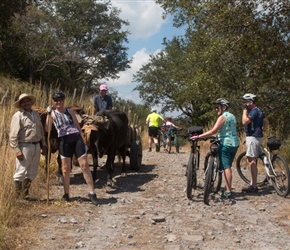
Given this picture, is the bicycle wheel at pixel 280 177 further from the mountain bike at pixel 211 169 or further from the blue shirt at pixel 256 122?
the mountain bike at pixel 211 169

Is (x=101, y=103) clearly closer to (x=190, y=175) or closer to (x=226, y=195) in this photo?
(x=190, y=175)

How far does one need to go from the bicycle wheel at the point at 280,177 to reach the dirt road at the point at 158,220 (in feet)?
0.53

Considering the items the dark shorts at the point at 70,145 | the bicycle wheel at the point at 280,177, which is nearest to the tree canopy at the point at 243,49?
the bicycle wheel at the point at 280,177

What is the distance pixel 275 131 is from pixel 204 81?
3.43m

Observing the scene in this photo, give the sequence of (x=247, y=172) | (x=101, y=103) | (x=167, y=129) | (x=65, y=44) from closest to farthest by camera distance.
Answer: (x=101, y=103)
(x=247, y=172)
(x=167, y=129)
(x=65, y=44)

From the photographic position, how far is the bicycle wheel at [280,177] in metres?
7.56

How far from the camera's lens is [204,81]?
15.3m

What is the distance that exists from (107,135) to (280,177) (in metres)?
3.48

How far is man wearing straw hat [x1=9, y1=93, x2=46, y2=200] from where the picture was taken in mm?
6473

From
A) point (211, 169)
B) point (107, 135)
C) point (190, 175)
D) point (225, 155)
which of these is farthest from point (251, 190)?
point (107, 135)

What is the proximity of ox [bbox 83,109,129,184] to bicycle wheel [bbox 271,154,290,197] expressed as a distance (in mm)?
3222

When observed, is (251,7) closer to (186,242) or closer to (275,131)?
(275,131)

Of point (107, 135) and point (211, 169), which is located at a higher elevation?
point (107, 135)

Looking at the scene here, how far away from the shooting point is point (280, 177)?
25.1 feet
